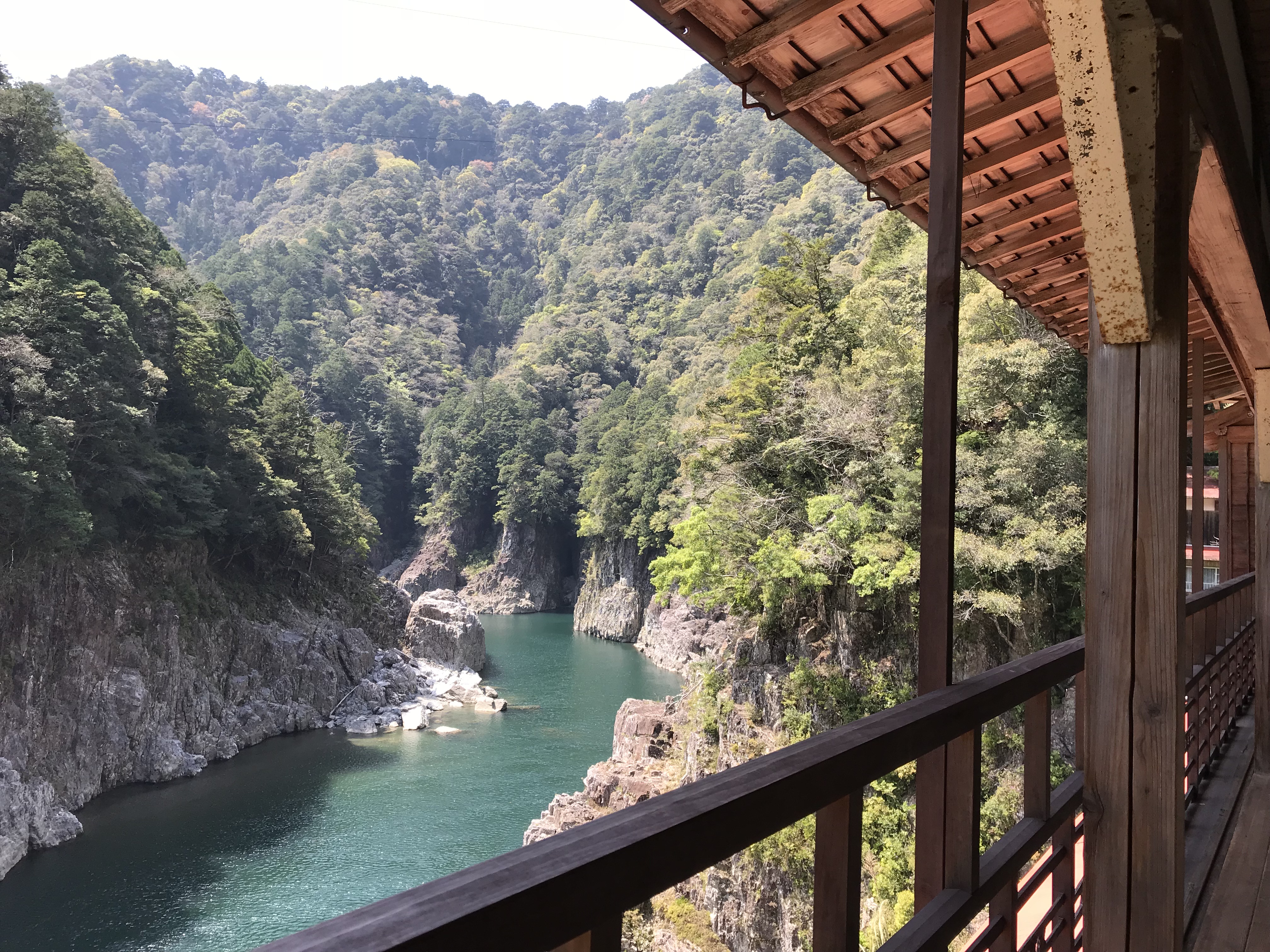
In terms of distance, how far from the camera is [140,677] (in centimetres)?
1406

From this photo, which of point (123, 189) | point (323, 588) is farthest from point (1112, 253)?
point (123, 189)

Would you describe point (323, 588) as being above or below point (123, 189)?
below

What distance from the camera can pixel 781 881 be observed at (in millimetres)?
8695

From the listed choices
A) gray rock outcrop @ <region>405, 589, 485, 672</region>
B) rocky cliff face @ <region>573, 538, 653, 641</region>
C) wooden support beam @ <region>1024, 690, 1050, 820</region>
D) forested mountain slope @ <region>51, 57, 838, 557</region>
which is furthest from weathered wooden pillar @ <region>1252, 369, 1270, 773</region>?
forested mountain slope @ <region>51, 57, 838, 557</region>

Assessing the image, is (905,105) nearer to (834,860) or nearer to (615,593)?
(834,860)

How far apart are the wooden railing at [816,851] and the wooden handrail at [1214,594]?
117 centimetres

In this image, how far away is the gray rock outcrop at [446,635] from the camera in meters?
21.6

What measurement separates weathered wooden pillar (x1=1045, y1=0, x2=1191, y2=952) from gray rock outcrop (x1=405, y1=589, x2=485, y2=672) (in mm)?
21396

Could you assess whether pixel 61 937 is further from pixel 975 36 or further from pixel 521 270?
pixel 521 270

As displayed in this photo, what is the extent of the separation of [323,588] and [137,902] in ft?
33.7

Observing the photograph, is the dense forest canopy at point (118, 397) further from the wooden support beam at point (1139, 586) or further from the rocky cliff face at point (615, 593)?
the wooden support beam at point (1139, 586)

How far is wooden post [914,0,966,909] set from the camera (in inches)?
52.8

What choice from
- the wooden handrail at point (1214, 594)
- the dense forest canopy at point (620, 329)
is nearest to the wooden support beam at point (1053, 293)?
the wooden handrail at point (1214, 594)

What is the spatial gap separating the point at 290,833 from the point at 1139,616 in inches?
540
